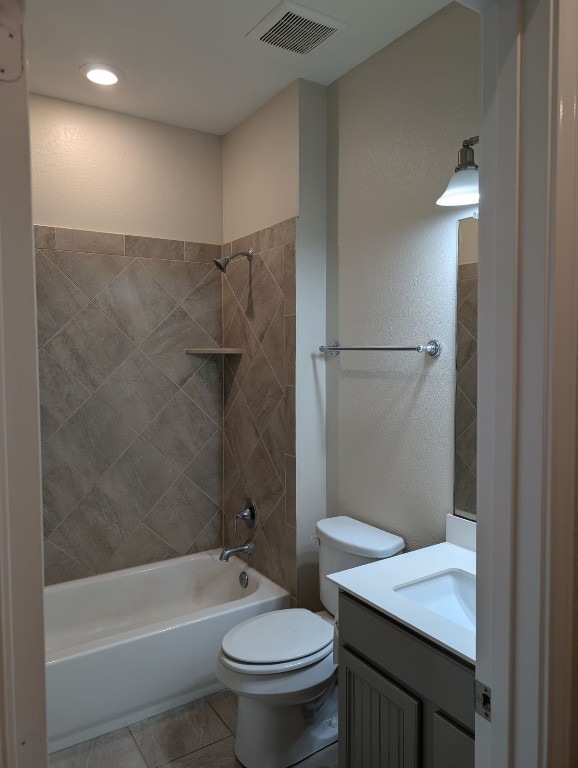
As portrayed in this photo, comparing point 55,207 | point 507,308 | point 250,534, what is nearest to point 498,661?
point 507,308

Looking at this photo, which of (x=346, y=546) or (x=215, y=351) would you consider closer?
(x=346, y=546)

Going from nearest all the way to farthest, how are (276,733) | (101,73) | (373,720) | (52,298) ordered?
1. (373,720)
2. (276,733)
3. (101,73)
4. (52,298)

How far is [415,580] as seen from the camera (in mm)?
1708

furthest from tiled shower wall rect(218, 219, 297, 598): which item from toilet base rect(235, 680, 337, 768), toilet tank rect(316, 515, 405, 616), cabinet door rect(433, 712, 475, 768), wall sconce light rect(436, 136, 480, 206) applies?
cabinet door rect(433, 712, 475, 768)

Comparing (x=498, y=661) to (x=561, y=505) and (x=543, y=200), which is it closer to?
(x=561, y=505)

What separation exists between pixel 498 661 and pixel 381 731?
0.78 metres

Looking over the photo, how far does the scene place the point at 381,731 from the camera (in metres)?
1.54

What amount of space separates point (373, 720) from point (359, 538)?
735mm

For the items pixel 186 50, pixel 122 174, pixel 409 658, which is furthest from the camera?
pixel 122 174

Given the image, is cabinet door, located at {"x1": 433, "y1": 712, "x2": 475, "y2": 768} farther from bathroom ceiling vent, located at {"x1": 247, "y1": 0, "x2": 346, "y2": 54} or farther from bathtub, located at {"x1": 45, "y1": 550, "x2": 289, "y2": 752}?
bathroom ceiling vent, located at {"x1": 247, "y1": 0, "x2": 346, "y2": 54}

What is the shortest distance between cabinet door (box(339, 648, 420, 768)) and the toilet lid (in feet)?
1.15

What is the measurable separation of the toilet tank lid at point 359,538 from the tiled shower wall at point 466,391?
32cm

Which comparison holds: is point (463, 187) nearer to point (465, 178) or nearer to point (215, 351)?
point (465, 178)

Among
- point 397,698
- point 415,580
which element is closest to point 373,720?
point 397,698
